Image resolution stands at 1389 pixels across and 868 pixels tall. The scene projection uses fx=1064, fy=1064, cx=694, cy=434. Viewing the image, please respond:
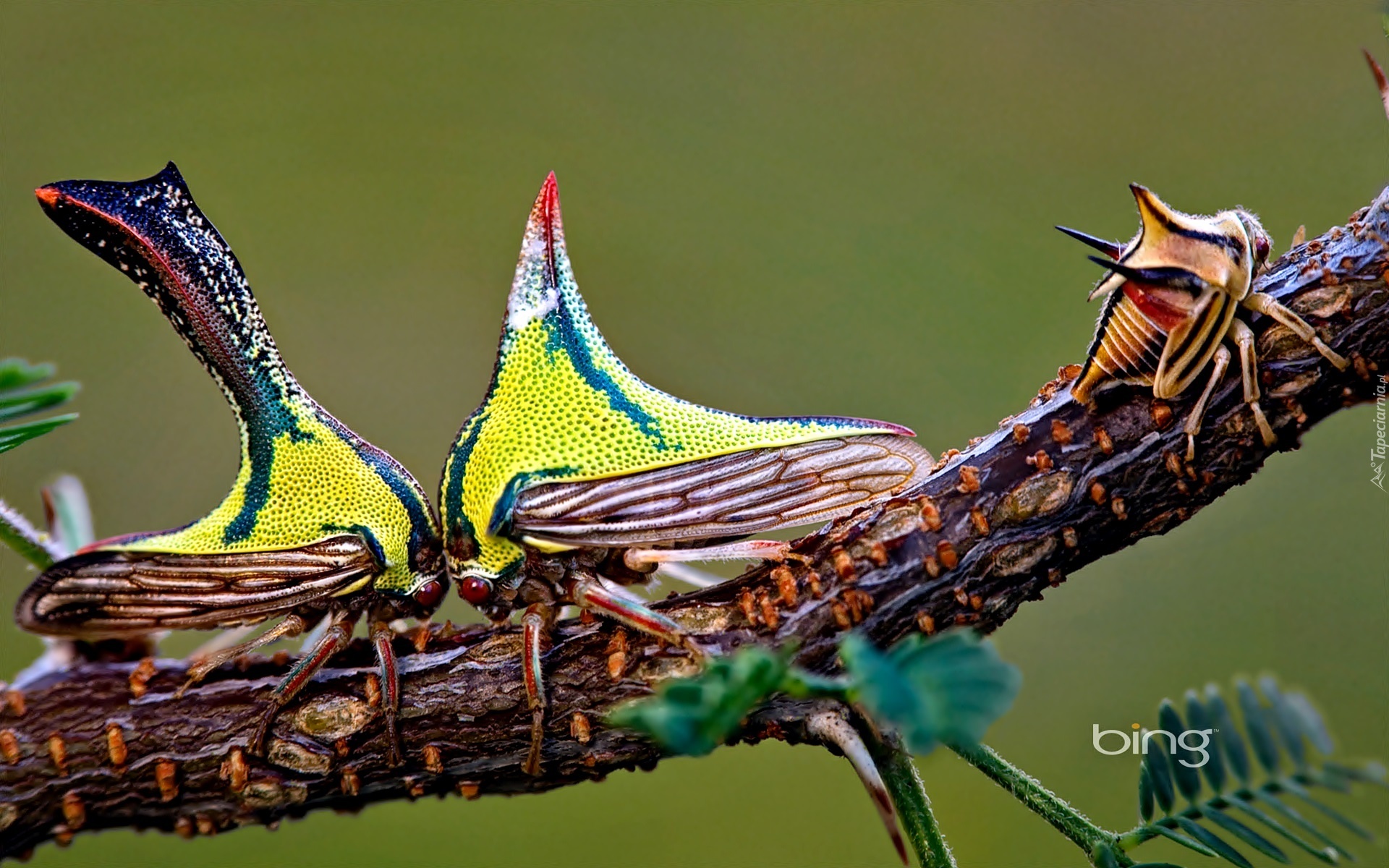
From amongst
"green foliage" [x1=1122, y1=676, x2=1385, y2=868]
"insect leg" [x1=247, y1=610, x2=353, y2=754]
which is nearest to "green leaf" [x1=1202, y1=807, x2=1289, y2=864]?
"green foliage" [x1=1122, y1=676, x2=1385, y2=868]

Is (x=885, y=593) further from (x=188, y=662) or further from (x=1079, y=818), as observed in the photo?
(x=188, y=662)

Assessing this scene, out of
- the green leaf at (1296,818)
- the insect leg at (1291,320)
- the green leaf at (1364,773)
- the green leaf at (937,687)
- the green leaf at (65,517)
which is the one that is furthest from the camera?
the green leaf at (65,517)

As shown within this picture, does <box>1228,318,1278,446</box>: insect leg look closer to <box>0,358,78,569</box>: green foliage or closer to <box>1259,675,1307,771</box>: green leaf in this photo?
<box>1259,675,1307,771</box>: green leaf

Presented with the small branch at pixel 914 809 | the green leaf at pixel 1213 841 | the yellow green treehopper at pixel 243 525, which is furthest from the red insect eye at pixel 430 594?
the green leaf at pixel 1213 841

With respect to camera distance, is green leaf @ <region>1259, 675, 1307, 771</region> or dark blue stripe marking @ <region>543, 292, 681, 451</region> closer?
green leaf @ <region>1259, 675, 1307, 771</region>

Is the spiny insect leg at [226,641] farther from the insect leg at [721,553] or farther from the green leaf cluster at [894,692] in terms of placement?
the green leaf cluster at [894,692]

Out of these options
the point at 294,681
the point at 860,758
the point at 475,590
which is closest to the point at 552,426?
the point at 475,590

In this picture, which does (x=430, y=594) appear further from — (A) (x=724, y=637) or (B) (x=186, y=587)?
(A) (x=724, y=637)
